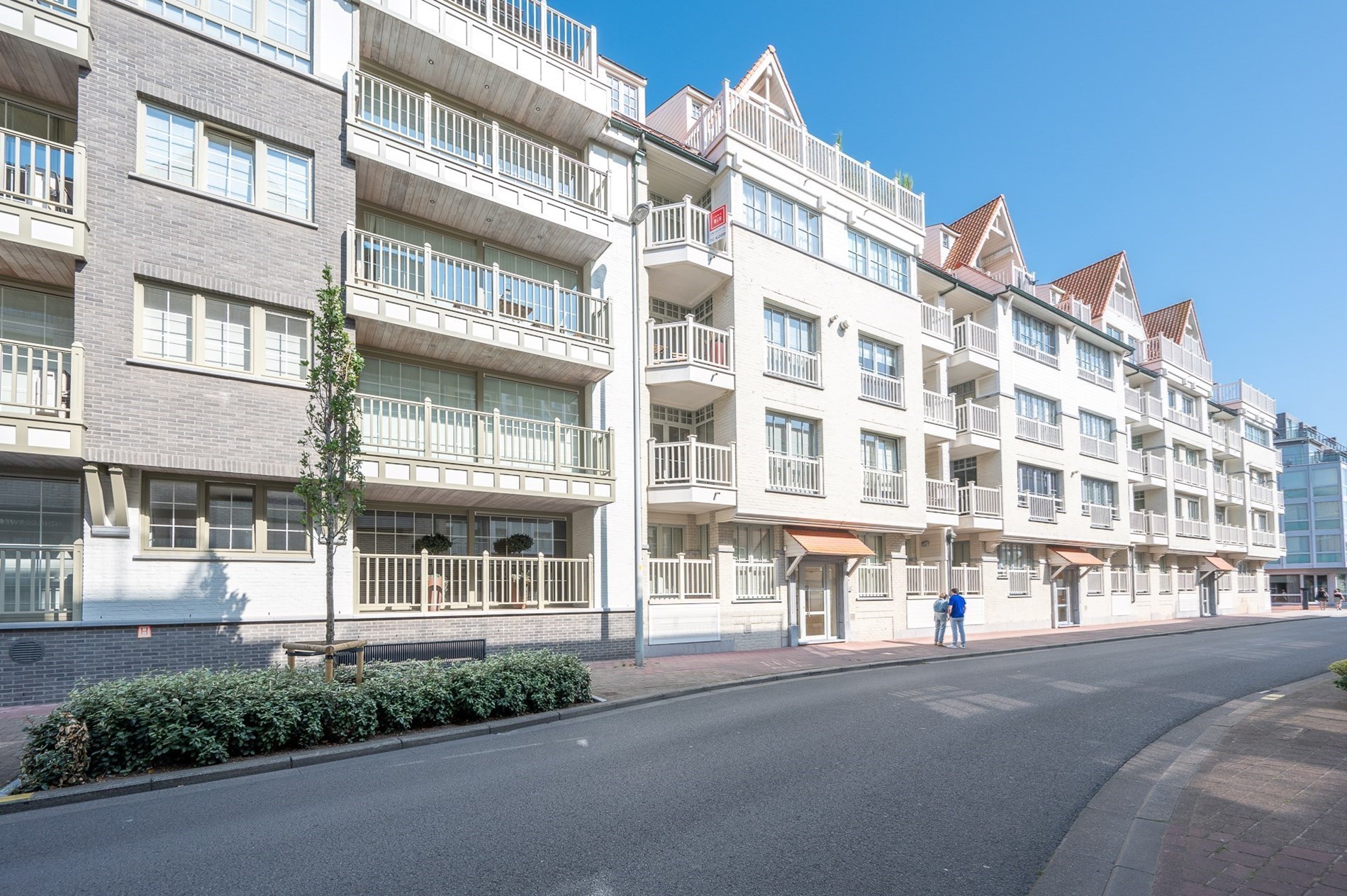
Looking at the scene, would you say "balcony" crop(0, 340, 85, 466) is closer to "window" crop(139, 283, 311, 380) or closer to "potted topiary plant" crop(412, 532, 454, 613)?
"window" crop(139, 283, 311, 380)

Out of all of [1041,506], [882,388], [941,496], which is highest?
[882,388]

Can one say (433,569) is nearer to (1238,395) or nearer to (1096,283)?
(1096,283)

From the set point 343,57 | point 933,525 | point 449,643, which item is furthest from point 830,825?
point 933,525

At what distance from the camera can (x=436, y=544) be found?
15.8 m

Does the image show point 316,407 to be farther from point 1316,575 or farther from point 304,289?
point 1316,575

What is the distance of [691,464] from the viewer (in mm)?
18734

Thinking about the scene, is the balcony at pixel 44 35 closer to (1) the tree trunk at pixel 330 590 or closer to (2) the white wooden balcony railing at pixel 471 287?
(2) the white wooden balcony railing at pixel 471 287

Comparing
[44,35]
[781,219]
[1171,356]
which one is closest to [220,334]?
[44,35]

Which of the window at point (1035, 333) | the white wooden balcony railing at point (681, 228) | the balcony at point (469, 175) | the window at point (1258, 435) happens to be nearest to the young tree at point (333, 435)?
the balcony at point (469, 175)

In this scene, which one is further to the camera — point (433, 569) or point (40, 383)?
point (433, 569)

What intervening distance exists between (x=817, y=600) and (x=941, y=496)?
651 centimetres

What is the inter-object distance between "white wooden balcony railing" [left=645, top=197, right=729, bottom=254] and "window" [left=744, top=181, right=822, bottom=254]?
1.10m

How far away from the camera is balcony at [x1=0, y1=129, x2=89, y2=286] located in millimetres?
11391

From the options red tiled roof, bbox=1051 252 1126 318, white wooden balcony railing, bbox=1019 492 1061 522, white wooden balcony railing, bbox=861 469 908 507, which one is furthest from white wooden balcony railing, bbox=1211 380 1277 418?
white wooden balcony railing, bbox=861 469 908 507
